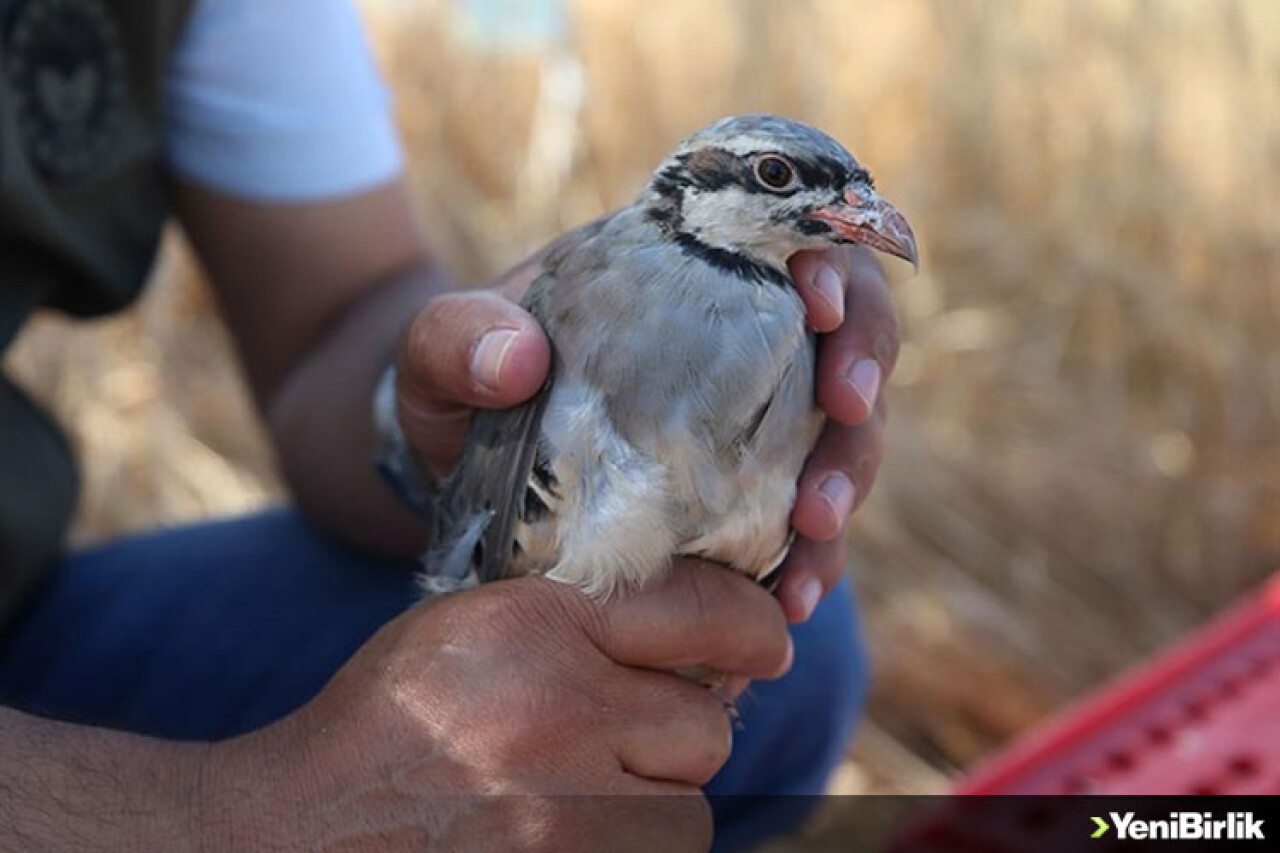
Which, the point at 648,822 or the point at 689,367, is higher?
the point at 689,367

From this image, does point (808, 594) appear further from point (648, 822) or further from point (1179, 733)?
point (1179, 733)

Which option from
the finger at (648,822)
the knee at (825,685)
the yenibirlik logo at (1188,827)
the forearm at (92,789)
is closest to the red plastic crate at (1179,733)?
the yenibirlik logo at (1188,827)

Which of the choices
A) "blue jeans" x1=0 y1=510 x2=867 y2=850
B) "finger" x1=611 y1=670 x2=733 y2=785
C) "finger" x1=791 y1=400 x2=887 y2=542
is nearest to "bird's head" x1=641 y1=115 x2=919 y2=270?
"finger" x1=791 y1=400 x2=887 y2=542

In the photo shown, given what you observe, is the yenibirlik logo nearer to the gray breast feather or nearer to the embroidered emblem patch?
the gray breast feather

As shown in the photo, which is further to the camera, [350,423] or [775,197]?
[350,423]

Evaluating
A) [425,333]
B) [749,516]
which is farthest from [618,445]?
[425,333]

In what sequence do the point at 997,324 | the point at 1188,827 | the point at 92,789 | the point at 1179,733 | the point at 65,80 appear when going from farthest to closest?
the point at 997,324 → the point at 1179,733 → the point at 65,80 → the point at 1188,827 → the point at 92,789

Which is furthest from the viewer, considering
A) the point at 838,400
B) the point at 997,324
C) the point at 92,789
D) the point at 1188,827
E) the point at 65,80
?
the point at 997,324

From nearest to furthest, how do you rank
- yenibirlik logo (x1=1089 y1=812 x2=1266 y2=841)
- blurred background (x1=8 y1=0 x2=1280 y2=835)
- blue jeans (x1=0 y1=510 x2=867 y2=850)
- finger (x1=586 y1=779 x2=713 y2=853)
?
finger (x1=586 y1=779 x2=713 y2=853), yenibirlik logo (x1=1089 y1=812 x2=1266 y2=841), blue jeans (x1=0 y1=510 x2=867 y2=850), blurred background (x1=8 y1=0 x2=1280 y2=835)

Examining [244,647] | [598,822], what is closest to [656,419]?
[598,822]
